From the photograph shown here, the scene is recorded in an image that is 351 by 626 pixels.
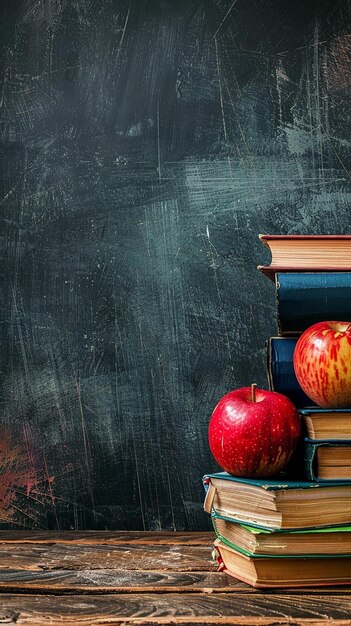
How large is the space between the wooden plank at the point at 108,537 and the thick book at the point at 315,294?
0.55m

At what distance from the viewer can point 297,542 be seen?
1.19m

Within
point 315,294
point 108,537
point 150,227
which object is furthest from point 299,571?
point 150,227

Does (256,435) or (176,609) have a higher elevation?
(256,435)

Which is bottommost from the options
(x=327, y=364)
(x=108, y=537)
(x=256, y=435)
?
(x=108, y=537)

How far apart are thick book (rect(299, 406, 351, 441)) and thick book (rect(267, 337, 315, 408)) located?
0.15 metres

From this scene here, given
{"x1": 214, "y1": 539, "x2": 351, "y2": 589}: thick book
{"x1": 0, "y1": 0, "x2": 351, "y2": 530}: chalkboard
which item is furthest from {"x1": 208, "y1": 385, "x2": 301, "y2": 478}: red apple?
{"x1": 0, "y1": 0, "x2": 351, "y2": 530}: chalkboard

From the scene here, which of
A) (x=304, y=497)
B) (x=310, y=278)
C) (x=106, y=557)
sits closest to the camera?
(x=304, y=497)

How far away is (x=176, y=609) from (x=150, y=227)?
3.13 feet

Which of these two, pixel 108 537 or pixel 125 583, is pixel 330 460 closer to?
pixel 125 583

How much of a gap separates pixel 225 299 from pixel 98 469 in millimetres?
489

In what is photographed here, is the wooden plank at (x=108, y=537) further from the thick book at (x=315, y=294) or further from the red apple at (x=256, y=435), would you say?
the thick book at (x=315, y=294)

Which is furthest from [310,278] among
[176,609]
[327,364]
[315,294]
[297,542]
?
[176,609]

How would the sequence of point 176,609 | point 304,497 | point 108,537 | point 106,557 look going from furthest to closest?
point 108,537, point 106,557, point 304,497, point 176,609

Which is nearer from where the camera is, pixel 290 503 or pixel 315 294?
pixel 290 503
